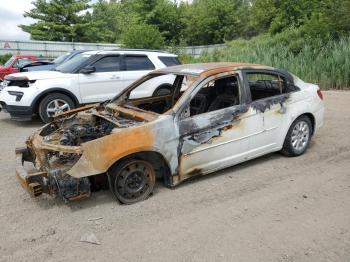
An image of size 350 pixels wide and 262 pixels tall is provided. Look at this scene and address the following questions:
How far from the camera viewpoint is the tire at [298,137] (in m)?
6.09

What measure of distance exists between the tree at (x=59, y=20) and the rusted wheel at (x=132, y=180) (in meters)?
41.6

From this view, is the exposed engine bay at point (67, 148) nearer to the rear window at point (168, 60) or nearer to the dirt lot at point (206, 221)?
the dirt lot at point (206, 221)

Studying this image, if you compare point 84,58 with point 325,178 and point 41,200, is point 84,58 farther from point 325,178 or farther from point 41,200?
point 325,178

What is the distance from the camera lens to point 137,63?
33.9ft

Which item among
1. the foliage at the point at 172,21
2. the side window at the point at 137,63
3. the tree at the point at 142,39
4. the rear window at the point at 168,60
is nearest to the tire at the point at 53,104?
the side window at the point at 137,63

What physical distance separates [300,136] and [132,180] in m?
3.05

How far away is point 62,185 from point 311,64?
42.5 feet

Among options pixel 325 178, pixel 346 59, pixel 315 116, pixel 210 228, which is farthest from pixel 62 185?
pixel 346 59

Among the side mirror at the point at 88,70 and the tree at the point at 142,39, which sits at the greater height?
the tree at the point at 142,39

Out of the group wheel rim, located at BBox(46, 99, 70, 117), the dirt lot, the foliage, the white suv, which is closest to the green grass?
the white suv

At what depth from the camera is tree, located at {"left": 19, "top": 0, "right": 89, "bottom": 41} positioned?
141 ft

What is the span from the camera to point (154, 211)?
4.51 m

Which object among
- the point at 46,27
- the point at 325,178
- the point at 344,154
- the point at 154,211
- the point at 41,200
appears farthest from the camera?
the point at 46,27

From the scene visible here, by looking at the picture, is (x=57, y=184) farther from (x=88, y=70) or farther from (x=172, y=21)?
(x=172, y=21)
